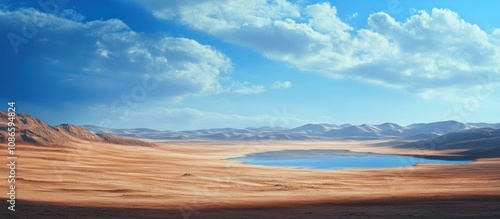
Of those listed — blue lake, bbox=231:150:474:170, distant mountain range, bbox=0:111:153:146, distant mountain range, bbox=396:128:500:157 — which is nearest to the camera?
blue lake, bbox=231:150:474:170

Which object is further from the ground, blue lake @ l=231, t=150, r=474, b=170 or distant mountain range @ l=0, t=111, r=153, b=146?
distant mountain range @ l=0, t=111, r=153, b=146

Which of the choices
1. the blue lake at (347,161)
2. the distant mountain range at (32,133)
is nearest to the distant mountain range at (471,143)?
the blue lake at (347,161)

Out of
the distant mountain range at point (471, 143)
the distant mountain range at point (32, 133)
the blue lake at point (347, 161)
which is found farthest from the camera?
the distant mountain range at point (471, 143)

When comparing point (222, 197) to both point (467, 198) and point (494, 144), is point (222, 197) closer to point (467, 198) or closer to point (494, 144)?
point (467, 198)

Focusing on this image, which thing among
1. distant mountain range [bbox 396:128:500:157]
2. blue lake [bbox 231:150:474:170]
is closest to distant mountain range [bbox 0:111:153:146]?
blue lake [bbox 231:150:474:170]

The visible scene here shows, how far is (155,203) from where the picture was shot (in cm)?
2214

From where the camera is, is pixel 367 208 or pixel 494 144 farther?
pixel 494 144

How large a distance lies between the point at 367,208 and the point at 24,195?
62.1ft

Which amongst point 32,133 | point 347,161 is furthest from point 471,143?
point 32,133

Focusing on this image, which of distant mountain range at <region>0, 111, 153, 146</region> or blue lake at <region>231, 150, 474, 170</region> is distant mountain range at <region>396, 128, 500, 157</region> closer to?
blue lake at <region>231, 150, 474, 170</region>

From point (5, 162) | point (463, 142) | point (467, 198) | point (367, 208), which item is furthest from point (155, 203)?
point (463, 142)

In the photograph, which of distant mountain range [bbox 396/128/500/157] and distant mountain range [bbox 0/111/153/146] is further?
distant mountain range [bbox 396/128/500/157]

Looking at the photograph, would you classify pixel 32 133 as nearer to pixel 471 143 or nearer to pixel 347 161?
pixel 347 161

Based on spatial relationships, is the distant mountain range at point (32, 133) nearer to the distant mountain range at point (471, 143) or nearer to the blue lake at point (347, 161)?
the blue lake at point (347, 161)
